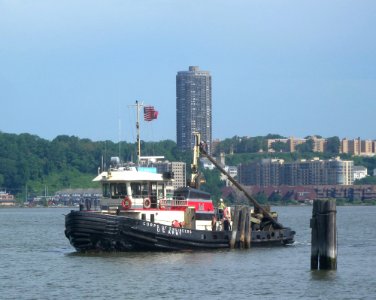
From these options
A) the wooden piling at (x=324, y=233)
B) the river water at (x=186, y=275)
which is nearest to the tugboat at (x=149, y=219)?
the river water at (x=186, y=275)

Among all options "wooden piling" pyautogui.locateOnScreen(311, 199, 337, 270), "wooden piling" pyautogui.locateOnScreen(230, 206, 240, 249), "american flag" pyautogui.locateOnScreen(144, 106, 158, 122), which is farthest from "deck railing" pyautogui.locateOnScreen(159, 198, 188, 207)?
"wooden piling" pyautogui.locateOnScreen(311, 199, 337, 270)

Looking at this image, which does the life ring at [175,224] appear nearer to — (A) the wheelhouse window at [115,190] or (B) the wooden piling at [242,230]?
(A) the wheelhouse window at [115,190]

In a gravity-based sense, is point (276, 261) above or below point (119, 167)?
below

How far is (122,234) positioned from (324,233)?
1246cm

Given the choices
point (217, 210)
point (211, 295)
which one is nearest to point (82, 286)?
point (211, 295)

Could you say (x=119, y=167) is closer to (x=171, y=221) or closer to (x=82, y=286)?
(x=171, y=221)

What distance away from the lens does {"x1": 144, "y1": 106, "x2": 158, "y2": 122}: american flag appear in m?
65.6

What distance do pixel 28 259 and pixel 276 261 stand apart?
12656 mm

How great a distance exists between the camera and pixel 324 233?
51250 millimetres

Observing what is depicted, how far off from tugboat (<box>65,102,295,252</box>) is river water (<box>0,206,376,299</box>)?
69 cm

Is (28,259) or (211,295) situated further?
(28,259)

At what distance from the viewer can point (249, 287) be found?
5009 cm

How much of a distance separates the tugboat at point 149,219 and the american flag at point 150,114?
4.39 feet

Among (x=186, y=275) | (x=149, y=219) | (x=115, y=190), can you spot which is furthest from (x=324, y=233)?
(x=115, y=190)
